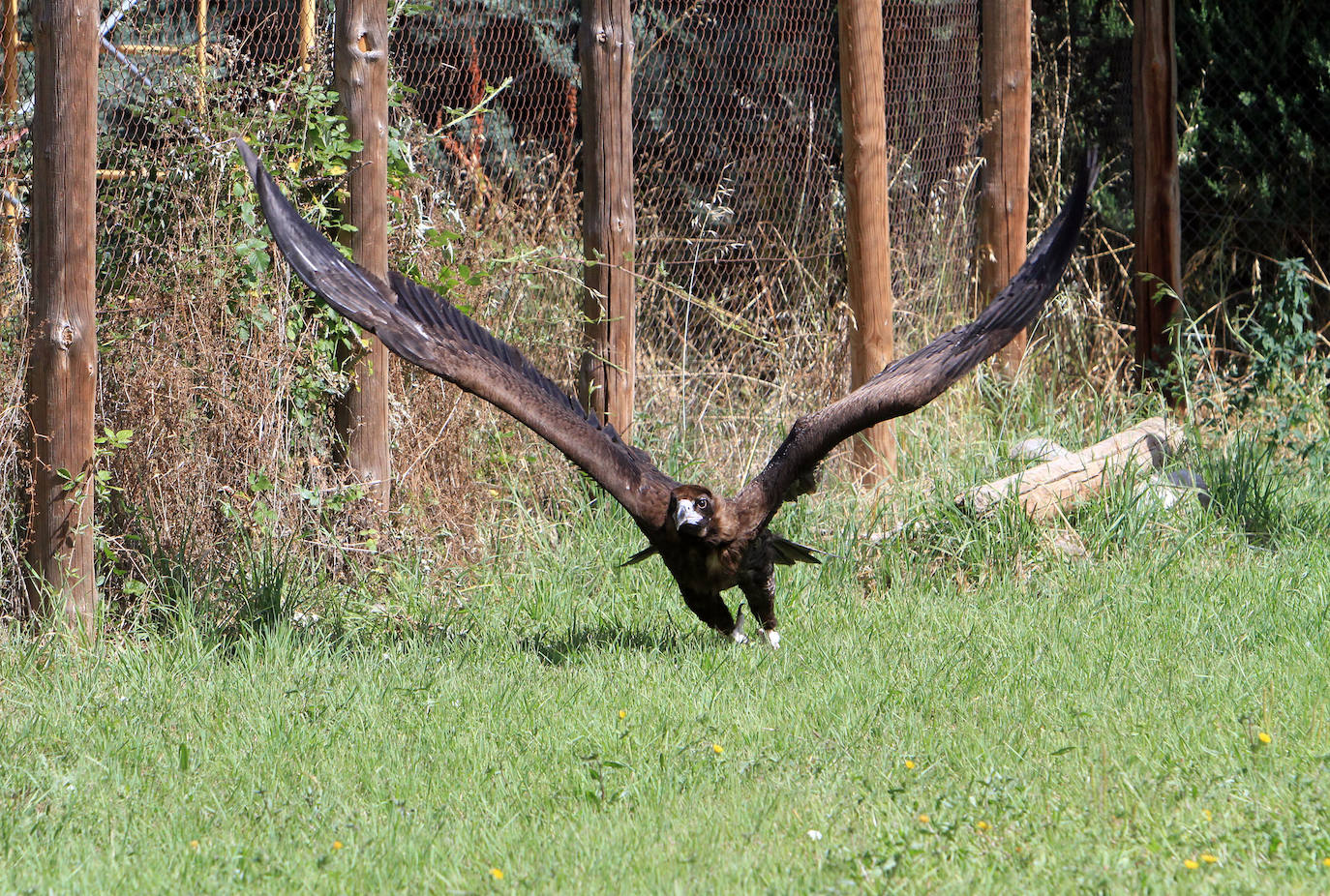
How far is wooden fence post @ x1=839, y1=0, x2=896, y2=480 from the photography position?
6625mm

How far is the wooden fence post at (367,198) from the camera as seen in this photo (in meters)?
5.48

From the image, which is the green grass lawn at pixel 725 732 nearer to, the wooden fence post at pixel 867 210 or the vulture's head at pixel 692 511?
the vulture's head at pixel 692 511

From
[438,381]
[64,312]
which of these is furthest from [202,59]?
[438,381]

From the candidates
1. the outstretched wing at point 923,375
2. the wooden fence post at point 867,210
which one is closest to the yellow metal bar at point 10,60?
the outstretched wing at point 923,375

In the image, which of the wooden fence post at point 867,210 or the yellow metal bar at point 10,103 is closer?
the yellow metal bar at point 10,103

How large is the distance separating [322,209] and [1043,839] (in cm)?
376

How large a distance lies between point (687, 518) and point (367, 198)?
1944mm

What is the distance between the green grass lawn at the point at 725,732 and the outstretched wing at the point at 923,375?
58cm

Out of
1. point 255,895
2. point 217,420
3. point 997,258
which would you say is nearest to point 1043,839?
point 255,895

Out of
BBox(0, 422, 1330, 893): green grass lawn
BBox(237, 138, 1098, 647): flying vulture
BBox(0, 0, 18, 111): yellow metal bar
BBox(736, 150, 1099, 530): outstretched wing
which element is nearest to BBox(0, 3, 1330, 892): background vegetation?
BBox(0, 422, 1330, 893): green grass lawn

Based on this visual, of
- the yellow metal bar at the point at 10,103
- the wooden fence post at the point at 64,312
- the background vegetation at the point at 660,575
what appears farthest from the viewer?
the yellow metal bar at the point at 10,103

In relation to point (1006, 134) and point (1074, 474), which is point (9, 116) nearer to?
point (1074, 474)

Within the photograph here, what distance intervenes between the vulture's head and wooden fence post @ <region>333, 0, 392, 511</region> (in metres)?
1.42

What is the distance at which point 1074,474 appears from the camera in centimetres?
627
